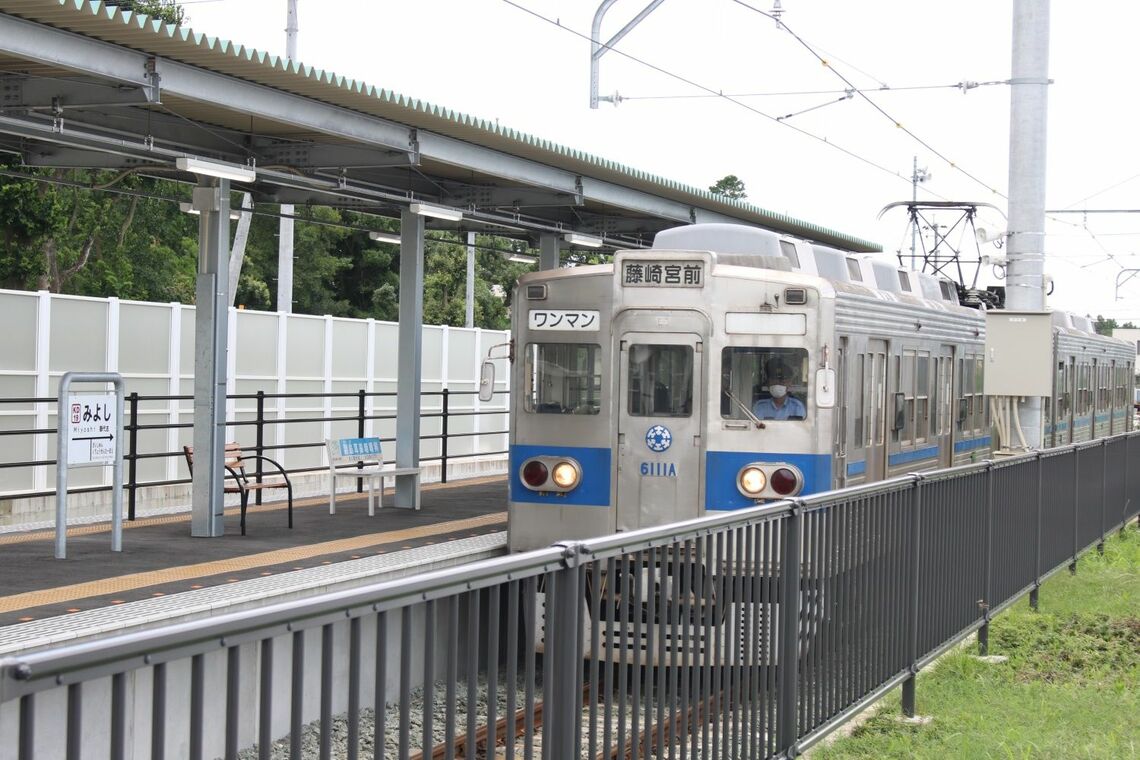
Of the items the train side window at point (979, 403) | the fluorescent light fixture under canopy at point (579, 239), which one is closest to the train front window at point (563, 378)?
the fluorescent light fixture under canopy at point (579, 239)

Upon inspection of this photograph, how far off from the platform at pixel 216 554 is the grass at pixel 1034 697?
13.0 feet

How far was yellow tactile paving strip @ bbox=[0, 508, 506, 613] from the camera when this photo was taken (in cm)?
924

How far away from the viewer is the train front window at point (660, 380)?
38.1ft

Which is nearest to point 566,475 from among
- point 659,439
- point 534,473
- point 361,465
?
point 534,473

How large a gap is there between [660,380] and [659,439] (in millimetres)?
492

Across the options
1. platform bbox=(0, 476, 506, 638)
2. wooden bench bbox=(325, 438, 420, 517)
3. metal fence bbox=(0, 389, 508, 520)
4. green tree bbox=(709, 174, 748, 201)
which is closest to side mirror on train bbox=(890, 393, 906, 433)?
platform bbox=(0, 476, 506, 638)

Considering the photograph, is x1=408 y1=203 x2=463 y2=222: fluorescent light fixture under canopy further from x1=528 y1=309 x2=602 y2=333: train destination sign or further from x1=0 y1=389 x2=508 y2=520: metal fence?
x1=528 y1=309 x2=602 y2=333: train destination sign

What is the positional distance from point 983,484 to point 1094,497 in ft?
20.5

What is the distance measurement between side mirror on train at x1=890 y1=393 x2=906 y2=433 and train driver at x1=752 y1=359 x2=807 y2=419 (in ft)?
8.16

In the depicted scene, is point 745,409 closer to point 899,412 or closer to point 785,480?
point 785,480

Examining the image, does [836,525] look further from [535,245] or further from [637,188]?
[535,245]

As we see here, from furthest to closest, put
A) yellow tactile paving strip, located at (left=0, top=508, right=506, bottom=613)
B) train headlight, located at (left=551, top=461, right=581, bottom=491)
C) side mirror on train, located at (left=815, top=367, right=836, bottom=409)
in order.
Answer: train headlight, located at (left=551, top=461, right=581, bottom=491), side mirror on train, located at (left=815, top=367, right=836, bottom=409), yellow tactile paving strip, located at (left=0, top=508, right=506, bottom=613)

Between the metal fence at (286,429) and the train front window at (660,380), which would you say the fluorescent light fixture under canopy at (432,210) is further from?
the train front window at (660,380)

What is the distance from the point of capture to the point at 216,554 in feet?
38.3
